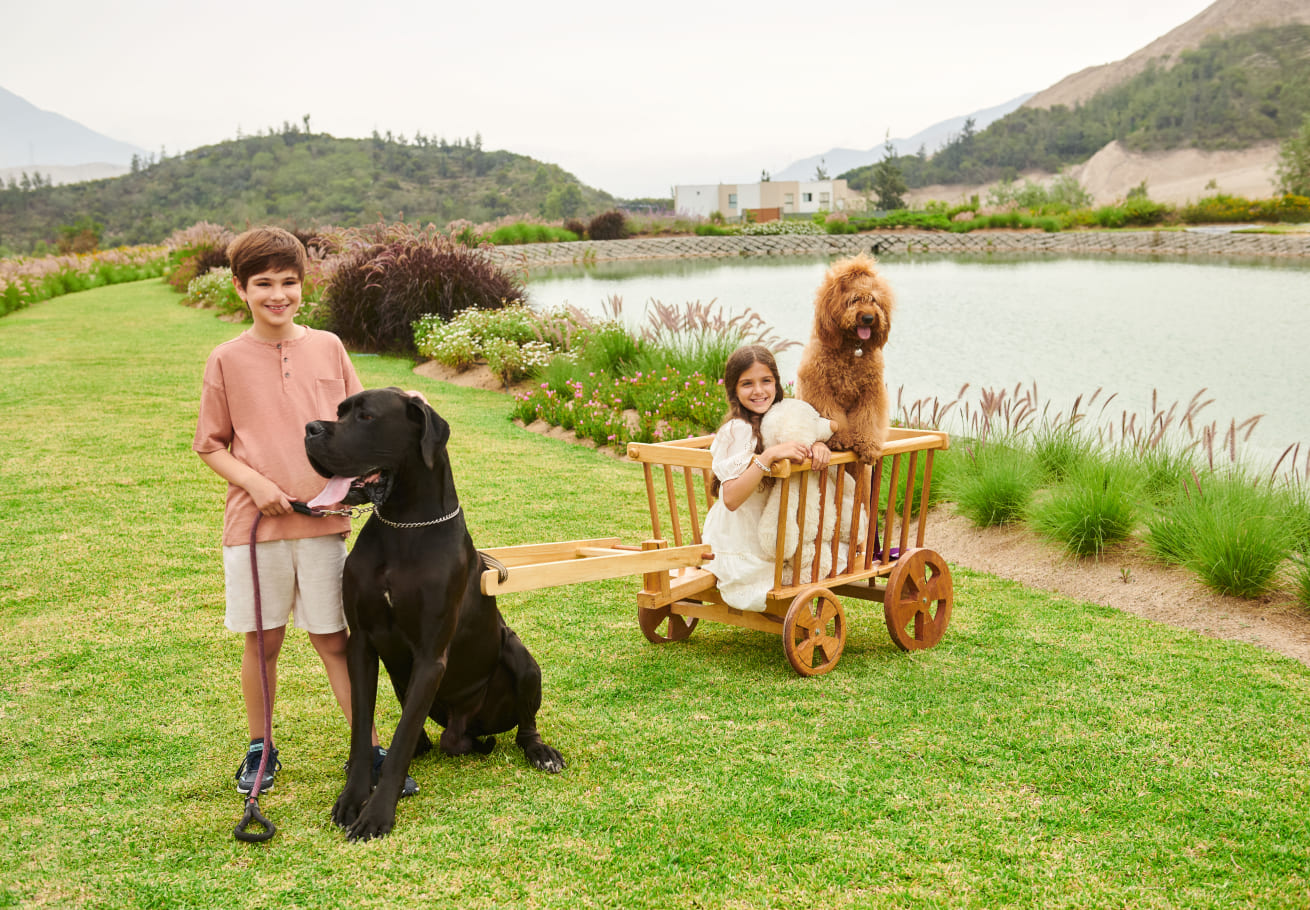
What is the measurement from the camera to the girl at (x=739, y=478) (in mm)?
4102

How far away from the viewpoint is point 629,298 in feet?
67.3

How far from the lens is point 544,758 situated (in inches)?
129

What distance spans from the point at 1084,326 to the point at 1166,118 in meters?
98.3

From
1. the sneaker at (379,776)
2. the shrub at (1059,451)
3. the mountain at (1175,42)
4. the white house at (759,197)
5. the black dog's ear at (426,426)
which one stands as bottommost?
the sneaker at (379,776)

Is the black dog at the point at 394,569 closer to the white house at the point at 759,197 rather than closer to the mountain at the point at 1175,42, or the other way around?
the white house at the point at 759,197

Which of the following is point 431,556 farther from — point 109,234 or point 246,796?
point 109,234

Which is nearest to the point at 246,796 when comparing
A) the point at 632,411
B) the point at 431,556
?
the point at 431,556

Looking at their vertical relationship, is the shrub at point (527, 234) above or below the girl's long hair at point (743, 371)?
above

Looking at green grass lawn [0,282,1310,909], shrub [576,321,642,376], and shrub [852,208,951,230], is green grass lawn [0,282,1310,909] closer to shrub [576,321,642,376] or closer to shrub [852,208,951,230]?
shrub [576,321,642,376]

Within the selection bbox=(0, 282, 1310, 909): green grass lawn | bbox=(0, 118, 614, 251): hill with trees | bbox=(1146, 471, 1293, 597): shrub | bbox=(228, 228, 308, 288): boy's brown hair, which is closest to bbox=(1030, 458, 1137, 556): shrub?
bbox=(1146, 471, 1293, 597): shrub

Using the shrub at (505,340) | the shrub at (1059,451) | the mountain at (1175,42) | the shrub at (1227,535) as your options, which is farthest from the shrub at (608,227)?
the mountain at (1175,42)

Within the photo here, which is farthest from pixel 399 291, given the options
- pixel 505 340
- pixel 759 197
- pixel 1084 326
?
pixel 759 197

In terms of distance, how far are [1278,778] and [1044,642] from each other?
1456 mm

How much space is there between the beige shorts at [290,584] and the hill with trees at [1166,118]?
91090 millimetres
